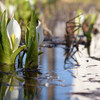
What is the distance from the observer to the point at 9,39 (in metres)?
1.55

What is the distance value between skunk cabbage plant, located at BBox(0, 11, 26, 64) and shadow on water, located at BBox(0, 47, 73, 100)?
0.23 feet

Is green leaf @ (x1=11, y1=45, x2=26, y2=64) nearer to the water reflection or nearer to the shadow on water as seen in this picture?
the shadow on water

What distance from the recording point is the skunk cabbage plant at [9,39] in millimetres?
1510

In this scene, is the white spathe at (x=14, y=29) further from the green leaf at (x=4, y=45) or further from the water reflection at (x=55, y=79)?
the water reflection at (x=55, y=79)

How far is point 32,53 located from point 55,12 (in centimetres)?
526

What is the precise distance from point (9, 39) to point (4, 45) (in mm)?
42

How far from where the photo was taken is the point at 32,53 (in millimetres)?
1565

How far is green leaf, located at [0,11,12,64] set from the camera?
1.50 m

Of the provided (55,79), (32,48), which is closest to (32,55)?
(32,48)

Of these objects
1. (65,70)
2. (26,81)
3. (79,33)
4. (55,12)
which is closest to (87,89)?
(26,81)

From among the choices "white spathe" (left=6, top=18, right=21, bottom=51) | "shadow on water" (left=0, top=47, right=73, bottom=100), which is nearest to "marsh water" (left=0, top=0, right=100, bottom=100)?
"shadow on water" (left=0, top=47, right=73, bottom=100)

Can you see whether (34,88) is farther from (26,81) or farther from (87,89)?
(87,89)

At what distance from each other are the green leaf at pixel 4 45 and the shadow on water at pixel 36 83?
0.23 feet

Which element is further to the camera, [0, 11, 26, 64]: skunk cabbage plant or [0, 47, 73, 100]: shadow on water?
[0, 11, 26, 64]: skunk cabbage plant
